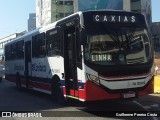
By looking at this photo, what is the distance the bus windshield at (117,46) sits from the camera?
1173 centimetres

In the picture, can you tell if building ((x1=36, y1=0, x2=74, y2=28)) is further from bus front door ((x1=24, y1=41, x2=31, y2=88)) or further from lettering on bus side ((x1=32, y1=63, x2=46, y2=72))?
lettering on bus side ((x1=32, y1=63, x2=46, y2=72))

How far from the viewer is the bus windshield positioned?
38.5ft

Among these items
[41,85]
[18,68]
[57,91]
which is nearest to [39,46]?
[41,85]

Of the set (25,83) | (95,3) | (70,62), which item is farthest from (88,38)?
(95,3)

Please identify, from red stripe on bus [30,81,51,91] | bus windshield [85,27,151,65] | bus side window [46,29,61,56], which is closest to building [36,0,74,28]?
red stripe on bus [30,81,51,91]

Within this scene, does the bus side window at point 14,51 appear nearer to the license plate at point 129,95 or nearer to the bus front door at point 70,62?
the bus front door at point 70,62

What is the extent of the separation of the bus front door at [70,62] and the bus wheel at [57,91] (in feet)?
3.55

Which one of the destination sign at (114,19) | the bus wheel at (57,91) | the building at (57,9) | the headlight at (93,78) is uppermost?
the building at (57,9)

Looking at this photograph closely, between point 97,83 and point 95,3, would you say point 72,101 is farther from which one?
point 95,3

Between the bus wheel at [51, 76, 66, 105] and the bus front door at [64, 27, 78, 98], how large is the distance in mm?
1082

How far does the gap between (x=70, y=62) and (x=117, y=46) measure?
6.93ft

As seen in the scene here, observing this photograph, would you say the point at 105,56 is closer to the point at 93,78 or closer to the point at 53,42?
the point at 93,78

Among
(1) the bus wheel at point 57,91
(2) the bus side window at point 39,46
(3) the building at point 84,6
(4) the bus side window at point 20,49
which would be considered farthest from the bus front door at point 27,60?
(3) the building at point 84,6

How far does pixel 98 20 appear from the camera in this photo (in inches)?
476
